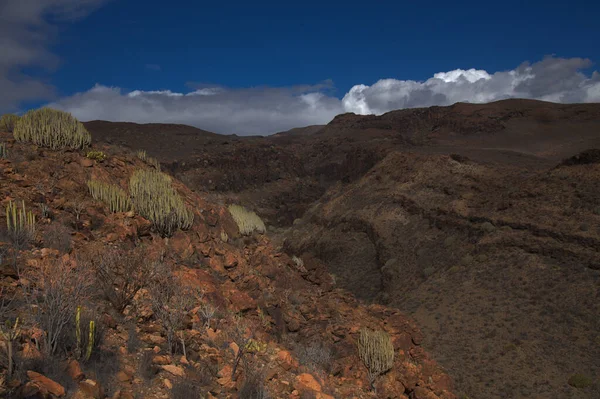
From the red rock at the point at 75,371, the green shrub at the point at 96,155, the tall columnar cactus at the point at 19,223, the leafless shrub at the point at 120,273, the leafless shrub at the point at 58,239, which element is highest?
the green shrub at the point at 96,155

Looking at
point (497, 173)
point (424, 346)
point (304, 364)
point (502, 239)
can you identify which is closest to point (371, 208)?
point (497, 173)

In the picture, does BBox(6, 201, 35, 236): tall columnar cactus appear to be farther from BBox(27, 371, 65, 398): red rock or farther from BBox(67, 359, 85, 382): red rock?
BBox(27, 371, 65, 398): red rock

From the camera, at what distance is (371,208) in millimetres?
28234

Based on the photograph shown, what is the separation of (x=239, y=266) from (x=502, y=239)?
531 inches

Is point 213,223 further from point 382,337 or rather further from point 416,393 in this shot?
point 416,393

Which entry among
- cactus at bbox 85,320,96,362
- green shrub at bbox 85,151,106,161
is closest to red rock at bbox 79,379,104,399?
cactus at bbox 85,320,96,362

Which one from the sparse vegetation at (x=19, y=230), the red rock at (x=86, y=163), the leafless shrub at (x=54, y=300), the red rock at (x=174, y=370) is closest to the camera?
the leafless shrub at (x=54, y=300)

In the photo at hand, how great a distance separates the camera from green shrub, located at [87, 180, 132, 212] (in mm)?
8992

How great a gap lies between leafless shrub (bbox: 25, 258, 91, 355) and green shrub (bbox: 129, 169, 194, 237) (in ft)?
13.2

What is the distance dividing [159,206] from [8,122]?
5790mm

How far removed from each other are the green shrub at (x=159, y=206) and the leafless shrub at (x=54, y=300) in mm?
4035

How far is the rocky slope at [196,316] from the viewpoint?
14.4 ft

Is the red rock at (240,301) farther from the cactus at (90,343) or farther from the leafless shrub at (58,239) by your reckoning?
the cactus at (90,343)

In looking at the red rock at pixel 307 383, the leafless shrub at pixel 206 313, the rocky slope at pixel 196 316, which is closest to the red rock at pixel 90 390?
the rocky slope at pixel 196 316
